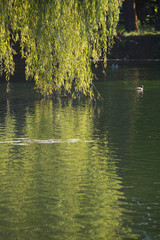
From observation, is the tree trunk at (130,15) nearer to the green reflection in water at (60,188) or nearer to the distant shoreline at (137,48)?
the distant shoreline at (137,48)

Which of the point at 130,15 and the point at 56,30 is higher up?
the point at 56,30

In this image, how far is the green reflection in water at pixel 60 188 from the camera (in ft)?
33.9

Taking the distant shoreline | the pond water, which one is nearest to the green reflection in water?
the pond water

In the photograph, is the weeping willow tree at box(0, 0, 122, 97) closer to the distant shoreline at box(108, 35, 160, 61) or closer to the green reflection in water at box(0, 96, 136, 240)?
the green reflection in water at box(0, 96, 136, 240)

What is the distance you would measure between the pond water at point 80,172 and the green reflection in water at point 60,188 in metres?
0.02

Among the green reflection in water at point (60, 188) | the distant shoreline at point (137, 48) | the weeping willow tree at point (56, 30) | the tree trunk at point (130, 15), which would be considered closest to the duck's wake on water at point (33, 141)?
the green reflection in water at point (60, 188)

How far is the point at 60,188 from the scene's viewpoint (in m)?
12.9

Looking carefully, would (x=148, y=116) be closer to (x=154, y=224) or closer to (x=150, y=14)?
(x=154, y=224)

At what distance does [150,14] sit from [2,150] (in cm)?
6872

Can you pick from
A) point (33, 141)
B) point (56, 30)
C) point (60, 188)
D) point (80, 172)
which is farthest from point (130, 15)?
point (60, 188)

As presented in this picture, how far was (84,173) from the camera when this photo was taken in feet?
46.5

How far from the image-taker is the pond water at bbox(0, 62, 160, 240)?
10.5 m

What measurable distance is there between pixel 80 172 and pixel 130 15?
5540 centimetres

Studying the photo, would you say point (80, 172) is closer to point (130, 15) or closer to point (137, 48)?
point (137, 48)
